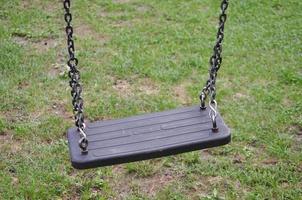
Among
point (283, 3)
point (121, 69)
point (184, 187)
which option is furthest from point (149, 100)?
point (283, 3)

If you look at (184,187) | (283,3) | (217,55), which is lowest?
(184,187)

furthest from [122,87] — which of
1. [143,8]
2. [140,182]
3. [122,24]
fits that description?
[143,8]

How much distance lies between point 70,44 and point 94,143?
578 mm

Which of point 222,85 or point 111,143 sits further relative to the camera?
point 222,85

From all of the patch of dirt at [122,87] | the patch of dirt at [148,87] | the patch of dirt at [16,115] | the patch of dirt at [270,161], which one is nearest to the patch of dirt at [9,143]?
the patch of dirt at [16,115]

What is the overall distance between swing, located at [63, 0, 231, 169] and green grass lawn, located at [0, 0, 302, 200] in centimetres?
66

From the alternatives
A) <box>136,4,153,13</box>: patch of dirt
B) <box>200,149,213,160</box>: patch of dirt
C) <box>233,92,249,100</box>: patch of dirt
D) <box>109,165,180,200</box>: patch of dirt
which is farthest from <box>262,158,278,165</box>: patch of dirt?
<box>136,4,153,13</box>: patch of dirt

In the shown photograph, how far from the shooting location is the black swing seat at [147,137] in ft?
8.57

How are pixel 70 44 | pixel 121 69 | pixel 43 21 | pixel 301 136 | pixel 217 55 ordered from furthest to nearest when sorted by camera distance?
pixel 43 21 → pixel 121 69 → pixel 301 136 → pixel 217 55 → pixel 70 44

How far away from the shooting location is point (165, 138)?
274cm

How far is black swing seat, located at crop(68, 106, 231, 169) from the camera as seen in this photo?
261 centimetres

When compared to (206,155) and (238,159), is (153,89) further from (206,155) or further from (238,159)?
(238,159)

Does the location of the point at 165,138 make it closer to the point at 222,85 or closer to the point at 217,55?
the point at 217,55

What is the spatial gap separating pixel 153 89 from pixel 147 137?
1.78 m
